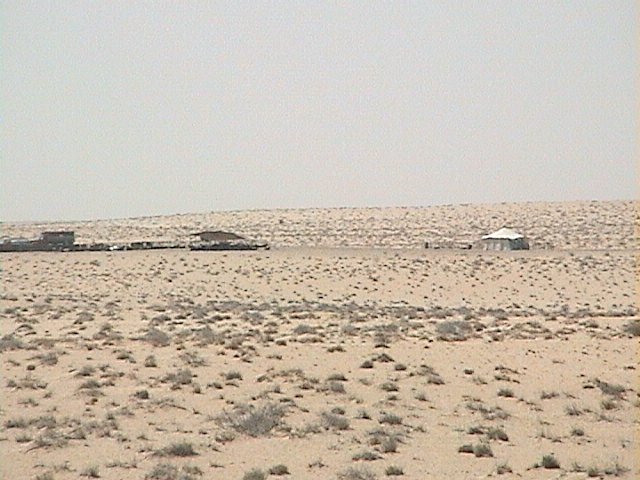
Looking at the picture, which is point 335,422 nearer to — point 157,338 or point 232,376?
point 232,376

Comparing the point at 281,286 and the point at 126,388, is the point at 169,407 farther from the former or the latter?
the point at 281,286

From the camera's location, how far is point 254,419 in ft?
53.6

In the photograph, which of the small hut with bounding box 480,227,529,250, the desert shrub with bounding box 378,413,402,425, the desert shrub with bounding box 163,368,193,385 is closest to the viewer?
the desert shrub with bounding box 378,413,402,425

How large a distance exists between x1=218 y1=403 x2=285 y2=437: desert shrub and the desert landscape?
53mm

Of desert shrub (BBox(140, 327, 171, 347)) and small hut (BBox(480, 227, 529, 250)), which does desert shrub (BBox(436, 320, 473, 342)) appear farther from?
small hut (BBox(480, 227, 529, 250))

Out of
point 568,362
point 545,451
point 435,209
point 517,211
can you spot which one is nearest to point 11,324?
point 568,362

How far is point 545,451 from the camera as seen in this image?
1453cm

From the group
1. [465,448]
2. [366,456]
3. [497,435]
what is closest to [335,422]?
[366,456]

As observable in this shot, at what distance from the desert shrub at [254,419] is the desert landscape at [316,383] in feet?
0.18

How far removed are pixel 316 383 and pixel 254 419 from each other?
4583mm

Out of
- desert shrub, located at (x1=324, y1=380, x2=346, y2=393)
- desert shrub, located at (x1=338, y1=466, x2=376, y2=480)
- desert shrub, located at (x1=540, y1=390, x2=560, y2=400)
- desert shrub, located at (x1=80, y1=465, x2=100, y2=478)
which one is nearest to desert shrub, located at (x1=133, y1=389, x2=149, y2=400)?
desert shrub, located at (x1=324, y1=380, x2=346, y2=393)

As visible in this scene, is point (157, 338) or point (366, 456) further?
point (157, 338)

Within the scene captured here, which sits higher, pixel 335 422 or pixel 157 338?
pixel 335 422

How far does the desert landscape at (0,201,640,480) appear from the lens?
1402 cm
